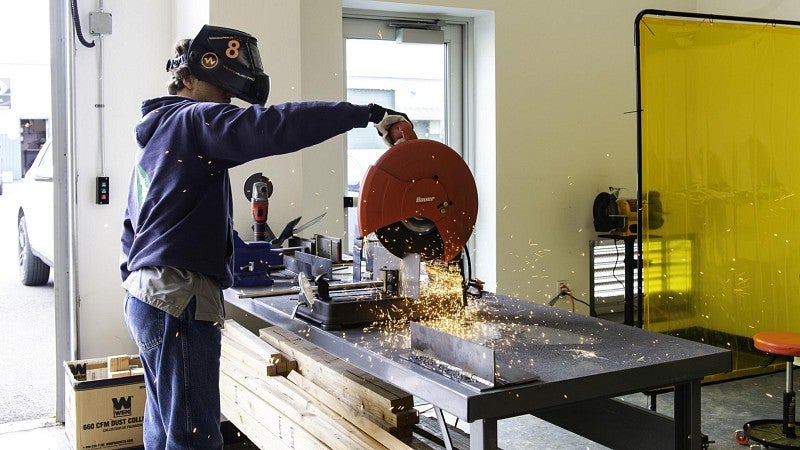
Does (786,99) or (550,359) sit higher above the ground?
(786,99)

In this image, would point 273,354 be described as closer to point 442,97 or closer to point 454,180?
point 454,180

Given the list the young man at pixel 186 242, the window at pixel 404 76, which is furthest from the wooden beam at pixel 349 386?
the window at pixel 404 76

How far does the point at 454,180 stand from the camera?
2.25 m

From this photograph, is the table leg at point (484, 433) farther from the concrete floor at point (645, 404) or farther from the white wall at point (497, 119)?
the white wall at point (497, 119)

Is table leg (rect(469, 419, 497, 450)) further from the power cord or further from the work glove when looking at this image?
the power cord

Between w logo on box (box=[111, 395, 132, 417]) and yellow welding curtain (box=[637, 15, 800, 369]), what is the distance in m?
2.66

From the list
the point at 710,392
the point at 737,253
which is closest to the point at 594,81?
the point at 737,253

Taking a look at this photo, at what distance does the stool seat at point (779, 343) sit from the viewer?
11.7ft

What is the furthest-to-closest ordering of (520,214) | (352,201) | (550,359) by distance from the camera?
(520,214) < (352,201) < (550,359)

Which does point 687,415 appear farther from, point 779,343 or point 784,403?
point 784,403

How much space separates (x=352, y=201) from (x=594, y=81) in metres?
1.96

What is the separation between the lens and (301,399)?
265 cm

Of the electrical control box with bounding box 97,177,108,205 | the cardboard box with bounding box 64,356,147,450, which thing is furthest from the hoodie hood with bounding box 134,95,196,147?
the electrical control box with bounding box 97,177,108,205

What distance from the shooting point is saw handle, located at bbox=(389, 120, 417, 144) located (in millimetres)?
2195
